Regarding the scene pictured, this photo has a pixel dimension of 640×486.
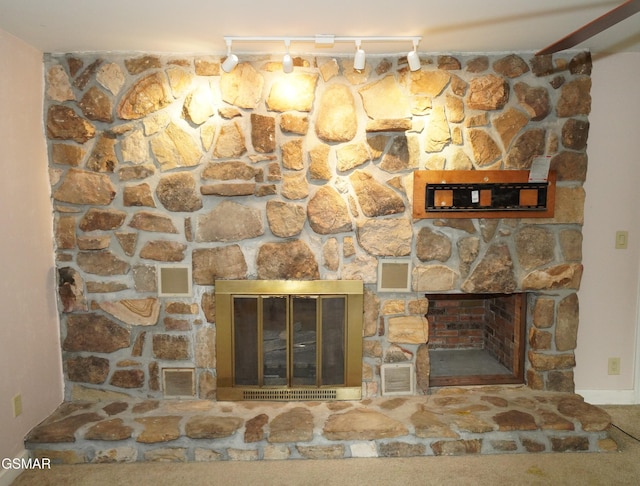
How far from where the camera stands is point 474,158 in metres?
2.61

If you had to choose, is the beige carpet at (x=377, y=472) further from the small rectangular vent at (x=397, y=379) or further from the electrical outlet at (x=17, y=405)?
the small rectangular vent at (x=397, y=379)

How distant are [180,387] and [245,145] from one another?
1491 millimetres

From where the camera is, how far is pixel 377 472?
2215mm

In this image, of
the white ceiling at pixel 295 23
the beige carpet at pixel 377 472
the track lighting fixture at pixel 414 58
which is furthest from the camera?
the track lighting fixture at pixel 414 58

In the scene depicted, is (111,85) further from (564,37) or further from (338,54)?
(564,37)

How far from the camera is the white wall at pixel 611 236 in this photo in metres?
2.65

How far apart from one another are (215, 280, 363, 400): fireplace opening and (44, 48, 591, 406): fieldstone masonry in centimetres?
8

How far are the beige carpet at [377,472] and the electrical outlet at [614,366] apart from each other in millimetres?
573

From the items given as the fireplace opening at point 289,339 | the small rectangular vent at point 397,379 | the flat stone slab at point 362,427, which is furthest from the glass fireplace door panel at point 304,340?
the small rectangular vent at point 397,379

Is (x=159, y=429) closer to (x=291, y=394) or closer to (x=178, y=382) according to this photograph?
(x=178, y=382)

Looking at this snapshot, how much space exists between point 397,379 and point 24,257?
2.17 m

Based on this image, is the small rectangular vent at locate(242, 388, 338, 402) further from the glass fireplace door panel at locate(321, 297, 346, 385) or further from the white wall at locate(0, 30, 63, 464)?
the white wall at locate(0, 30, 63, 464)

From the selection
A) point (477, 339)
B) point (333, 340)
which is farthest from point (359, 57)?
point (477, 339)

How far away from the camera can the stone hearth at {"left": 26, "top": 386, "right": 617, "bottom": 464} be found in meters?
2.31
